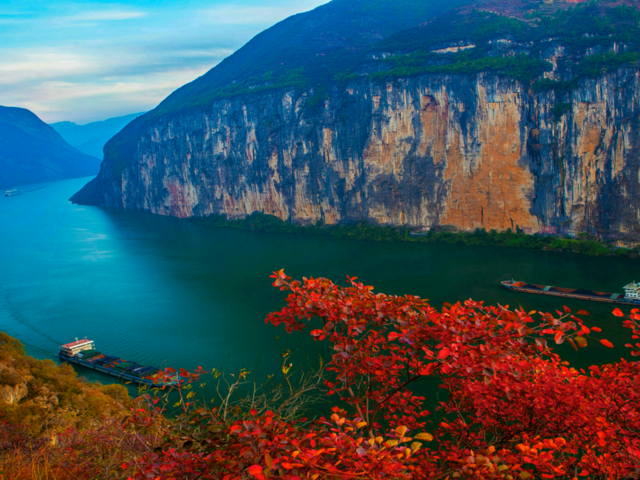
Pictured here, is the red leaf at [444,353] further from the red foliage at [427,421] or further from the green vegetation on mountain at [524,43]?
the green vegetation on mountain at [524,43]

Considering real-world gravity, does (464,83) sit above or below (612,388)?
above

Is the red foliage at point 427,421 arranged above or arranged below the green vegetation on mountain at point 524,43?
below

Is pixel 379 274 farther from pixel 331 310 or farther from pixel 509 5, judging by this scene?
pixel 509 5

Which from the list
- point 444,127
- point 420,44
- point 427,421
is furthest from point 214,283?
point 420,44

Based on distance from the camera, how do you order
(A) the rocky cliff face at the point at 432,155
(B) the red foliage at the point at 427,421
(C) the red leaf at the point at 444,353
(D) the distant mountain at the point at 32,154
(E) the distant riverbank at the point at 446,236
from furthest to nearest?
1. (D) the distant mountain at the point at 32,154
2. (A) the rocky cliff face at the point at 432,155
3. (E) the distant riverbank at the point at 446,236
4. (C) the red leaf at the point at 444,353
5. (B) the red foliage at the point at 427,421

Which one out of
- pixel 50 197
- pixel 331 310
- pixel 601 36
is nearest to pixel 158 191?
pixel 50 197

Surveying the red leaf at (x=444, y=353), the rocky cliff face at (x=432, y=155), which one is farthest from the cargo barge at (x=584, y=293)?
the red leaf at (x=444, y=353)

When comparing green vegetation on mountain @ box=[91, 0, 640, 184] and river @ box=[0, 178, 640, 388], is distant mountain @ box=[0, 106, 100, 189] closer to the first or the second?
green vegetation on mountain @ box=[91, 0, 640, 184]
